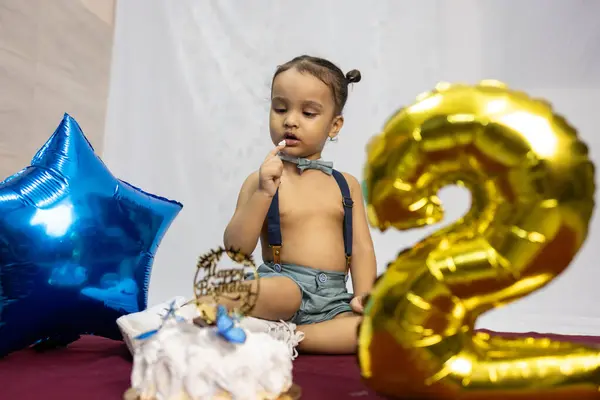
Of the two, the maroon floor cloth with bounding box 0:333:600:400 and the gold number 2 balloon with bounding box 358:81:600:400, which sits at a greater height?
the gold number 2 balloon with bounding box 358:81:600:400

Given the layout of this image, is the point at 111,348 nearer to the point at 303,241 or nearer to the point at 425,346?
the point at 303,241

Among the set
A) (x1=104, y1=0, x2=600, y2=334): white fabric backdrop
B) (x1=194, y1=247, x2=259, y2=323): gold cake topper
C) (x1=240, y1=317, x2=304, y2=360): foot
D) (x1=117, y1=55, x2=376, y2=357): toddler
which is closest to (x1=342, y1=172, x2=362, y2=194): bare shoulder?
(x1=117, y1=55, x2=376, y2=357): toddler

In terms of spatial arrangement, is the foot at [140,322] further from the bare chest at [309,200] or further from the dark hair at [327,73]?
the dark hair at [327,73]

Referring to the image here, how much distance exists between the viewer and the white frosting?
2.00 feet

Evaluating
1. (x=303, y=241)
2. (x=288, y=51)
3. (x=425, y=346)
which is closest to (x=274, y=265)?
(x=303, y=241)

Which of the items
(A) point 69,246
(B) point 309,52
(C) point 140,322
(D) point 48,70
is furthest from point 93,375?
(B) point 309,52

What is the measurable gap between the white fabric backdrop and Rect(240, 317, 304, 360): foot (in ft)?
2.92

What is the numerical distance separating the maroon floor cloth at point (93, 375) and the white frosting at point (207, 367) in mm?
74

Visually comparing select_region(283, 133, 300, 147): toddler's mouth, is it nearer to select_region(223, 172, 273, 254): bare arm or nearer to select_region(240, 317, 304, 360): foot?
select_region(223, 172, 273, 254): bare arm

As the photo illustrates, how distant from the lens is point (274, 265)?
1.18 meters

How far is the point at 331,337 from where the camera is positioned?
1033mm

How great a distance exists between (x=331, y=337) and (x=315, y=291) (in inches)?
5.0

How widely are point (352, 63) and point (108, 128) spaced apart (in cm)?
85

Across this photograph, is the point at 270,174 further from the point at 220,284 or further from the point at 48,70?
the point at 48,70
